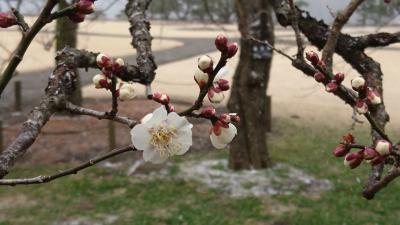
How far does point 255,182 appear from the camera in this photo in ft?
22.7

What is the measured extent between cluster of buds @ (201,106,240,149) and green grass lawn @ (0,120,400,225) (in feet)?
14.9

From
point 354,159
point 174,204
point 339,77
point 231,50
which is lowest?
point 174,204

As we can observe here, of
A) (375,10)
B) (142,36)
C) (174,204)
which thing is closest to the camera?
(142,36)

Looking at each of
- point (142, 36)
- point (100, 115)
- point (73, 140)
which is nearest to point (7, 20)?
point (100, 115)

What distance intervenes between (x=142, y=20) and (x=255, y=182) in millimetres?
4951

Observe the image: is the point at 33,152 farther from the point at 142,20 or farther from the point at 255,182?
the point at 142,20

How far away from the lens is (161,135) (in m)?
1.11

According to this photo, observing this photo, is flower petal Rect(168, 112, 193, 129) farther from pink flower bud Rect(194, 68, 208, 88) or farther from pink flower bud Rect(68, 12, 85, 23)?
pink flower bud Rect(68, 12, 85, 23)

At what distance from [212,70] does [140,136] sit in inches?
7.0

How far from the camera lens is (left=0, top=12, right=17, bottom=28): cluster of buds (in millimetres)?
1045

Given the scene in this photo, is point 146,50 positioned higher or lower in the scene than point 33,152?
higher

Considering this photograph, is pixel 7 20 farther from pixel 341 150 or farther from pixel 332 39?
pixel 332 39

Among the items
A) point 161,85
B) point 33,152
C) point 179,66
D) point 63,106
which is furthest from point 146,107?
point 63,106

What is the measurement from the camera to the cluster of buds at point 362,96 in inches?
48.6
